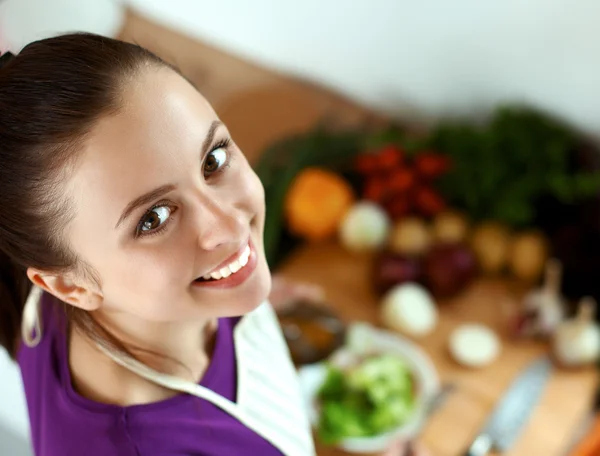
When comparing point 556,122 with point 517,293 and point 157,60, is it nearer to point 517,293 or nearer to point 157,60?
point 517,293

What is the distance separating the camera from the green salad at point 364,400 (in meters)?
0.90

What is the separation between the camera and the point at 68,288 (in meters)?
0.52

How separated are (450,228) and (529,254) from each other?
140mm

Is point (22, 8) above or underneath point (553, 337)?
above

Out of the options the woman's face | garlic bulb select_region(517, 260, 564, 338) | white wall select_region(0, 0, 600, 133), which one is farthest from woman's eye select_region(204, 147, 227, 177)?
garlic bulb select_region(517, 260, 564, 338)

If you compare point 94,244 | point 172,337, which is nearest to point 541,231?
point 172,337

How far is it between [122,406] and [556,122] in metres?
0.90

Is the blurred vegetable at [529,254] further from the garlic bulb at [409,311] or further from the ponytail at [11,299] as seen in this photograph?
the ponytail at [11,299]

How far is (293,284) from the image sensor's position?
3.72 feet

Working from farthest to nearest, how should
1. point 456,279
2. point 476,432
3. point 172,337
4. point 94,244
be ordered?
point 456,279
point 476,432
point 172,337
point 94,244

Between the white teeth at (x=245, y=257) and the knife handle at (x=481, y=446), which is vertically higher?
the white teeth at (x=245, y=257)

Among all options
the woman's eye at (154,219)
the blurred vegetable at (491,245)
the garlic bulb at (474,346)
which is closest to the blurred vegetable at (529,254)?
the blurred vegetable at (491,245)

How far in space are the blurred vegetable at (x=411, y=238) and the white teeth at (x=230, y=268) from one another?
66 centimetres

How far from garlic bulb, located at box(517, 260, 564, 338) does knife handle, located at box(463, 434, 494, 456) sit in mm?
206
